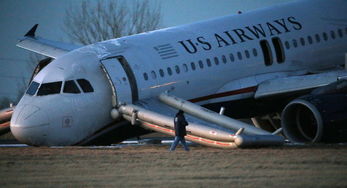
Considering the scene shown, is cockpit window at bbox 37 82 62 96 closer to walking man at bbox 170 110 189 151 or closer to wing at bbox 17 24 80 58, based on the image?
walking man at bbox 170 110 189 151

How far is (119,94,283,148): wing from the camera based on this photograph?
3019cm

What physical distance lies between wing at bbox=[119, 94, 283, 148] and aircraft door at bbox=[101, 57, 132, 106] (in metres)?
0.34

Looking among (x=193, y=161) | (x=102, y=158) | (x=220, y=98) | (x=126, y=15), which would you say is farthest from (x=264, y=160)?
(x=126, y=15)

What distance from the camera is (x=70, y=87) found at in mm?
33031

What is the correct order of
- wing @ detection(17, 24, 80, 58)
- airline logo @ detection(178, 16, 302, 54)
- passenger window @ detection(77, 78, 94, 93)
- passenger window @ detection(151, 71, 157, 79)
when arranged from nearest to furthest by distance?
passenger window @ detection(77, 78, 94, 93) < passenger window @ detection(151, 71, 157, 79) < airline logo @ detection(178, 16, 302, 54) < wing @ detection(17, 24, 80, 58)

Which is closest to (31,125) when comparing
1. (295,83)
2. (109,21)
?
(295,83)

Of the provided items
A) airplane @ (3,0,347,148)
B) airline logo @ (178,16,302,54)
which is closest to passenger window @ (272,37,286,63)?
airplane @ (3,0,347,148)

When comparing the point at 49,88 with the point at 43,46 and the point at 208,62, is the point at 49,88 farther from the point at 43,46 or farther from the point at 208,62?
the point at 43,46

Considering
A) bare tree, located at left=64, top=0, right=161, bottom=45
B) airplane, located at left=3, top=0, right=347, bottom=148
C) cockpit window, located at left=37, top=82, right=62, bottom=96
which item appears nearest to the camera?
airplane, located at left=3, top=0, right=347, bottom=148

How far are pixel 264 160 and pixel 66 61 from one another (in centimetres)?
986

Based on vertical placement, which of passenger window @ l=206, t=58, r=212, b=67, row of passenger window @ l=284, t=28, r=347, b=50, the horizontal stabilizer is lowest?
the horizontal stabilizer

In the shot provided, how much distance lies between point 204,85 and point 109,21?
39.9m

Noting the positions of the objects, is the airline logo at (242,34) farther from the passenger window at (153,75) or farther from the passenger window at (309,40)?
the passenger window at (153,75)

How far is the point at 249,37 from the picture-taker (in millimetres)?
37031
